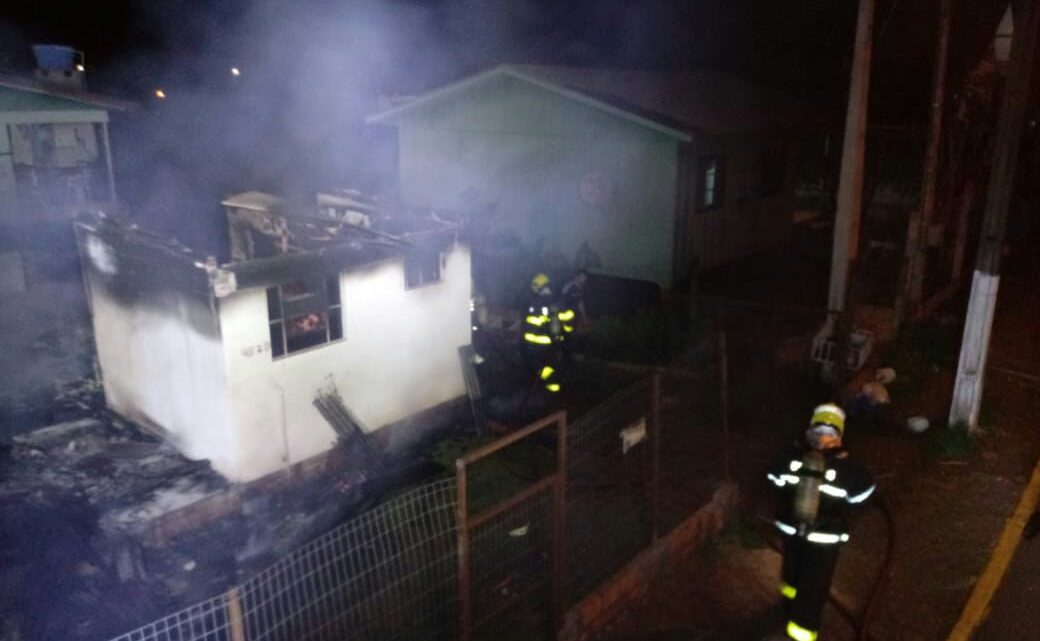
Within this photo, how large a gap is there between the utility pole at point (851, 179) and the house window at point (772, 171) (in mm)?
7611

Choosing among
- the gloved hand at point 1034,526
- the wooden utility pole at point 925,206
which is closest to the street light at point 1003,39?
the wooden utility pole at point 925,206

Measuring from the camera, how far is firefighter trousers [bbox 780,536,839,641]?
5367 mm

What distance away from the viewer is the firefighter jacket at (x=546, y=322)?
9.98 metres

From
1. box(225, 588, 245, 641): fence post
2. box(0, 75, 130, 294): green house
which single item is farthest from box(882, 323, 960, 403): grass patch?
box(0, 75, 130, 294): green house

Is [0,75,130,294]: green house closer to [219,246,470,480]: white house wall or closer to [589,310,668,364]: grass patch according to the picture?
[219,246,470,480]: white house wall

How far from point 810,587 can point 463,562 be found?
232 centimetres

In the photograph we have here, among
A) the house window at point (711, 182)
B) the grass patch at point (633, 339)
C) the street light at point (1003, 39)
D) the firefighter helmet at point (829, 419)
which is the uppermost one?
the street light at point (1003, 39)

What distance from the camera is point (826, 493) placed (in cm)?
536

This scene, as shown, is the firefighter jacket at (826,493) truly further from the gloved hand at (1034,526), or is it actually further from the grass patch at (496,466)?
the grass patch at (496,466)

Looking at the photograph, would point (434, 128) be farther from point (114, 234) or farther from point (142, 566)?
→ point (142, 566)

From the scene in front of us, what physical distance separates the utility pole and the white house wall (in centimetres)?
451

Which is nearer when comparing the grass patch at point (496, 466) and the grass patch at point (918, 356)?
the grass patch at point (496, 466)

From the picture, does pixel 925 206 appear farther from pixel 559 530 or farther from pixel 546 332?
pixel 559 530

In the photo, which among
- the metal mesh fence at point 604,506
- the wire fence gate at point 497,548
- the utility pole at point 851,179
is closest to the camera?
the wire fence gate at point 497,548
